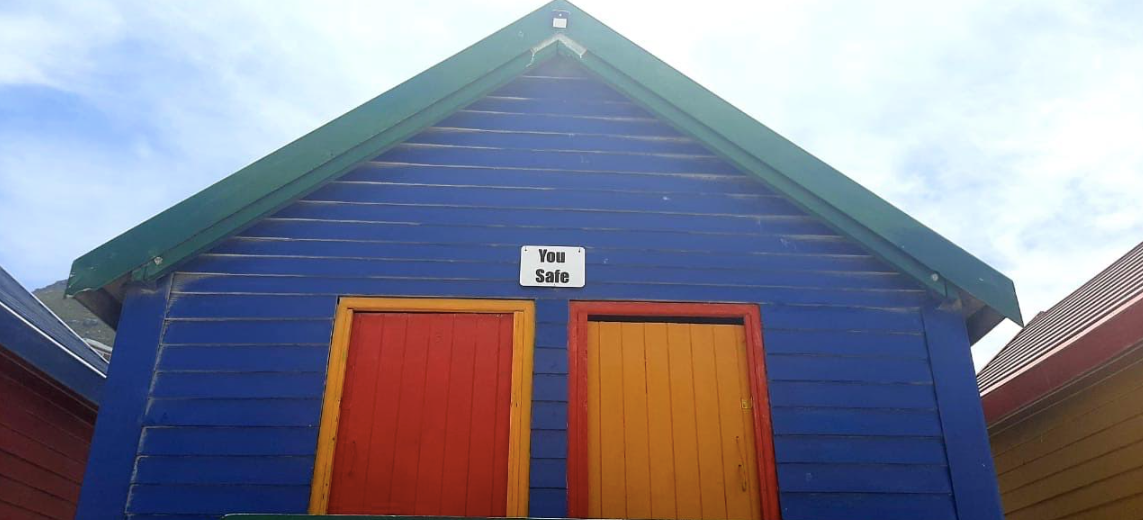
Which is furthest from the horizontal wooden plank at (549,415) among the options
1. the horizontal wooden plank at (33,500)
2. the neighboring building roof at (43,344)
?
the horizontal wooden plank at (33,500)

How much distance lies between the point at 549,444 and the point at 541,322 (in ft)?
2.67

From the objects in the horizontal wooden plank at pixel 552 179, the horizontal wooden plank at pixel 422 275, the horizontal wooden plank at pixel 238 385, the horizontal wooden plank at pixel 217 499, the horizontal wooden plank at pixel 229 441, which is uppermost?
the horizontal wooden plank at pixel 552 179

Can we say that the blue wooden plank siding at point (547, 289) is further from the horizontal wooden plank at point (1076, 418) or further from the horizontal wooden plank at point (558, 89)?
the horizontal wooden plank at point (1076, 418)

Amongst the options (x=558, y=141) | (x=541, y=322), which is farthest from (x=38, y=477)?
(x=558, y=141)

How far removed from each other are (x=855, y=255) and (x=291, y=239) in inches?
153

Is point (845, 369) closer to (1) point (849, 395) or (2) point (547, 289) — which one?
(1) point (849, 395)

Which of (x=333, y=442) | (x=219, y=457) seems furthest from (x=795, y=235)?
(x=219, y=457)

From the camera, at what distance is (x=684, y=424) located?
18.5ft

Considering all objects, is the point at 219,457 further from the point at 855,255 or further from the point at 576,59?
the point at 855,255

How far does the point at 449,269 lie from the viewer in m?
5.91

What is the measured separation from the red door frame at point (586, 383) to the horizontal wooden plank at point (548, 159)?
0.96 metres

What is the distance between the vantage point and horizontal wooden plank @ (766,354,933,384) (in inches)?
226

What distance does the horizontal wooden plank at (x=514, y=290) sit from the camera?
578 centimetres

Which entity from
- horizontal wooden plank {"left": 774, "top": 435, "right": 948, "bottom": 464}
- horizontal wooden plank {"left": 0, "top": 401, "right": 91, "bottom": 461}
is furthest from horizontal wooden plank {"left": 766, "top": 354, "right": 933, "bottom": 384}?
horizontal wooden plank {"left": 0, "top": 401, "right": 91, "bottom": 461}
